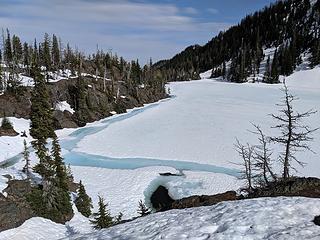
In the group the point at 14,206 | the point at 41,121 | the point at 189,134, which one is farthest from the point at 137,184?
the point at 189,134

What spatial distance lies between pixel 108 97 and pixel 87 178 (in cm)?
6072

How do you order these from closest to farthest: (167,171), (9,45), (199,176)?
(199,176), (167,171), (9,45)

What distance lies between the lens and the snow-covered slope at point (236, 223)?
8.68 m

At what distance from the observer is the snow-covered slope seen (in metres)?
Answer: 8.68

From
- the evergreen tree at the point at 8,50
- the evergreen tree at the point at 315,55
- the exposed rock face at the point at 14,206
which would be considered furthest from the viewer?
the evergreen tree at the point at 315,55

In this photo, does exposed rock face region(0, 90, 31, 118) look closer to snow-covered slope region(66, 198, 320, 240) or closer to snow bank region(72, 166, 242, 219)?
snow bank region(72, 166, 242, 219)

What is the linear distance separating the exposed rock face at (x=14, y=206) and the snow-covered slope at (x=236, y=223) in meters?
21.9

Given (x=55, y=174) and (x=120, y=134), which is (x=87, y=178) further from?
(x=120, y=134)

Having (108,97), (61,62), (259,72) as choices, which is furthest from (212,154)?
(259,72)

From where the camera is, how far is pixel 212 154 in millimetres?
50375

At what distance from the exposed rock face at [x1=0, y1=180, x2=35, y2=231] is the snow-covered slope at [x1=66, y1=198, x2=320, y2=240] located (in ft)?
72.0

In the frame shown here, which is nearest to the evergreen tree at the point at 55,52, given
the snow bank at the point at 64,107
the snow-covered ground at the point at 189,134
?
the snow bank at the point at 64,107

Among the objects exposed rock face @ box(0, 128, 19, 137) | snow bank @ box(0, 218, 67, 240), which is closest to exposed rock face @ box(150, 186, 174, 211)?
snow bank @ box(0, 218, 67, 240)

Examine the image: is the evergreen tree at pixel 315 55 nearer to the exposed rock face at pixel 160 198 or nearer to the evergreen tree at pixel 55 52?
the evergreen tree at pixel 55 52
